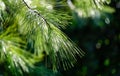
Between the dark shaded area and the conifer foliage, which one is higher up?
the conifer foliage

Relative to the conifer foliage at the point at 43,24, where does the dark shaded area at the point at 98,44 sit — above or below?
below

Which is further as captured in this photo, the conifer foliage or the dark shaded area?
the dark shaded area

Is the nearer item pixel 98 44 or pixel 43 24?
pixel 43 24

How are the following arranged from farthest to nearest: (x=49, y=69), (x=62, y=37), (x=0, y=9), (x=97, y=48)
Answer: (x=97, y=48), (x=49, y=69), (x=0, y=9), (x=62, y=37)

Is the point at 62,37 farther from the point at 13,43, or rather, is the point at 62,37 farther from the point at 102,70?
the point at 102,70

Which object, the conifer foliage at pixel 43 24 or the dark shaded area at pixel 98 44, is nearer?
the conifer foliage at pixel 43 24

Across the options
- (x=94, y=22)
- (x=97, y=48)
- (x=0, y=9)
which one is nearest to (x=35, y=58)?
(x=0, y=9)

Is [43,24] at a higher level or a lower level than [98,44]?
higher

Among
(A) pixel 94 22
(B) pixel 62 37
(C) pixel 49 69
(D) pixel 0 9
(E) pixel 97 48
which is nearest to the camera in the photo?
(B) pixel 62 37
